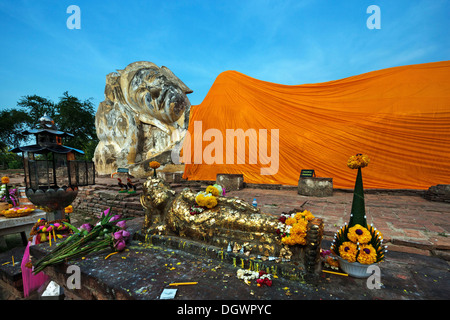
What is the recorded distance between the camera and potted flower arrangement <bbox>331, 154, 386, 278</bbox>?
158 centimetres

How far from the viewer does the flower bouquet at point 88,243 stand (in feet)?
6.51

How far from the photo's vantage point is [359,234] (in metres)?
1.62

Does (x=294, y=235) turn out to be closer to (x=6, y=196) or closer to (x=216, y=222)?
(x=216, y=222)

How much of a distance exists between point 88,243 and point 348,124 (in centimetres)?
Result: 745

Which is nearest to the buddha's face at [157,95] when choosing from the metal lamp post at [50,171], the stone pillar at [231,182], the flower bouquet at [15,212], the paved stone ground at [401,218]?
the stone pillar at [231,182]

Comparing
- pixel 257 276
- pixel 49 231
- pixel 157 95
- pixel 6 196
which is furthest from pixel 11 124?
pixel 257 276

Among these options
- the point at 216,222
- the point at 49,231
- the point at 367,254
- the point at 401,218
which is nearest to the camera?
the point at 367,254

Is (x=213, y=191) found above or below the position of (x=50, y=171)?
below

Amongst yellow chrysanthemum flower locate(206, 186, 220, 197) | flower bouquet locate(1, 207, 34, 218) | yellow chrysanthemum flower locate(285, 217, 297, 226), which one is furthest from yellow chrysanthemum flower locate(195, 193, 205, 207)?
flower bouquet locate(1, 207, 34, 218)

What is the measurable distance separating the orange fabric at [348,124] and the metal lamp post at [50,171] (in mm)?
5780

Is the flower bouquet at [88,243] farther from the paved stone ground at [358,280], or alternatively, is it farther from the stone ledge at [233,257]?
the stone ledge at [233,257]

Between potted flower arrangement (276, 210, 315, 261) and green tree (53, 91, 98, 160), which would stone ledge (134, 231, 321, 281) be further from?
green tree (53, 91, 98, 160)
